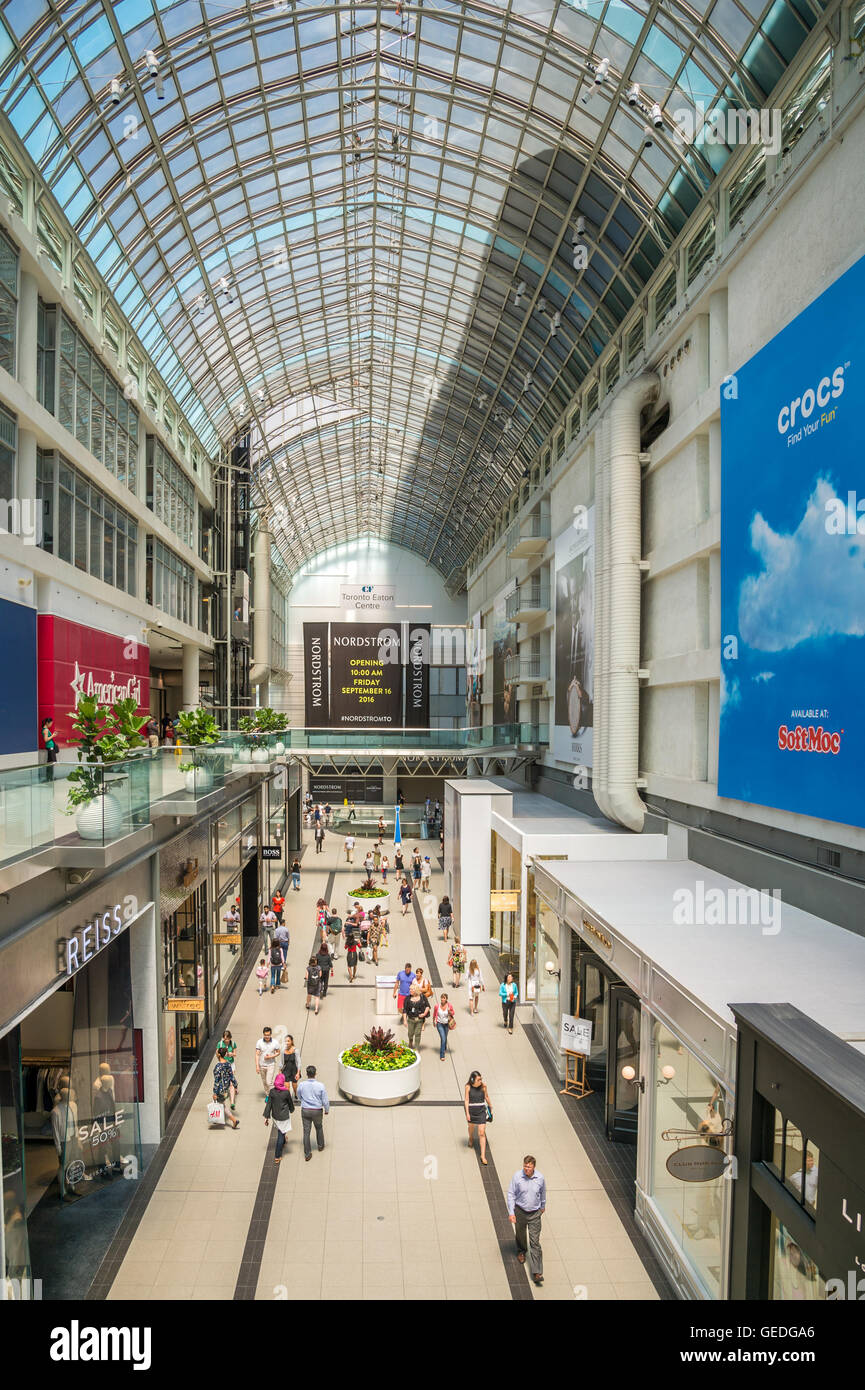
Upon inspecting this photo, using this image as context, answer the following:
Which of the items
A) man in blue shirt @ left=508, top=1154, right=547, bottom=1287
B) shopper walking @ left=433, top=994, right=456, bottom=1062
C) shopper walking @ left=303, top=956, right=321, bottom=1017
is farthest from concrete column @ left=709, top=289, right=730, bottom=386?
shopper walking @ left=303, top=956, right=321, bottom=1017

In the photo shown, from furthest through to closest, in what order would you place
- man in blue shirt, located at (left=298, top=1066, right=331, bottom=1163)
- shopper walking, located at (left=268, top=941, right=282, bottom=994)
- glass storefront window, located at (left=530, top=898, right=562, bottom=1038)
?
shopper walking, located at (left=268, top=941, right=282, bottom=994) → glass storefront window, located at (left=530, top=898, right=562, bottom=1038) → man in blue shirt, located at (left=298, top=1066, right=331, bottom=1163)

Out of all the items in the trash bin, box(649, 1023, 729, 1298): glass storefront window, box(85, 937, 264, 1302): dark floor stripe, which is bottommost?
box(85, 937, 264, 1302): dark floor stripe

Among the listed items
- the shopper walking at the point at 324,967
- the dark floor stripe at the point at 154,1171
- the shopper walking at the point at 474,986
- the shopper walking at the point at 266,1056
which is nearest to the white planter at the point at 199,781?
the shopper walking at the point at 266,1056

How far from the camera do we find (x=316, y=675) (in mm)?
45688

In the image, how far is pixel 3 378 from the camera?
49.4 feet

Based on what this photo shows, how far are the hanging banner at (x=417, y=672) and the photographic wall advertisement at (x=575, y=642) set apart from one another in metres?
17.7

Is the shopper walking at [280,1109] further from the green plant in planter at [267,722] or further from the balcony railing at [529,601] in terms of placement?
the balcony railing at [529,601]

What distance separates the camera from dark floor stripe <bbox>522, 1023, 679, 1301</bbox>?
34.9ft

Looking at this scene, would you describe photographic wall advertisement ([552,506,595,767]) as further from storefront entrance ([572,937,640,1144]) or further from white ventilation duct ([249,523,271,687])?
white ventilation duct ([249,523,271,687])

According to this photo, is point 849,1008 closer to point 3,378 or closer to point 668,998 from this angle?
point 668,998

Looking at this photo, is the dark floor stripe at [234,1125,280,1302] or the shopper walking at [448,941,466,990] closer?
the dark floor stripe at [234,1125,280,1302]

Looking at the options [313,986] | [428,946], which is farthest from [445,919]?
[313,986]

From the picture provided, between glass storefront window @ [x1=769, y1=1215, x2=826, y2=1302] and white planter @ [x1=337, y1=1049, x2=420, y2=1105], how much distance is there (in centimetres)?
861

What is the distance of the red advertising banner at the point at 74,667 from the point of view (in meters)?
17.8
